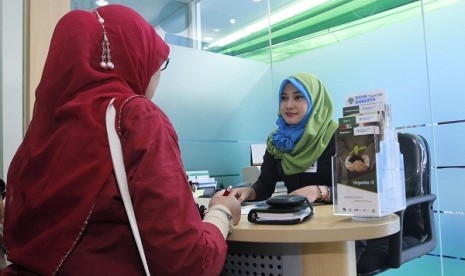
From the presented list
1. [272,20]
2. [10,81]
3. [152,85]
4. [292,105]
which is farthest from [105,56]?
[272,20]

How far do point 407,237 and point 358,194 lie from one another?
0.93m

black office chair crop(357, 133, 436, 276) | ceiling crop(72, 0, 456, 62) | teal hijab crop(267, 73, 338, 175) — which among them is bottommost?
black office chair crop(357, 133, 436, 276)

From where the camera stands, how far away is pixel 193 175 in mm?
3176

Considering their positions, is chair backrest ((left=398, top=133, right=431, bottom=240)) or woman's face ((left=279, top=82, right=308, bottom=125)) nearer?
chair backrest ((left=398, top=133, right=431, bottom=240))

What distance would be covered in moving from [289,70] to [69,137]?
125 inches

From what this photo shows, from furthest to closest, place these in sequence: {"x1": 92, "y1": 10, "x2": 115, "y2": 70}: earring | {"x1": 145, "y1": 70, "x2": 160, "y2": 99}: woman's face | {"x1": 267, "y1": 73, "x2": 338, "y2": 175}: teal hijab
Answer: {"x1": 267, "y1": 73, "x2": 338, "y2": 175}: teal hijab, {"x1": 145, "y1": 70, "x2": 160, "y2": 99}: woman's face, {"x1": 92, "y1": 10, "x2": 115, "y2": 70}: earring

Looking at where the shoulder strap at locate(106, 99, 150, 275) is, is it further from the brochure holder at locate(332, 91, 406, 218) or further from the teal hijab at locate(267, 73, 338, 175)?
the teal hijab at locate(267, 73, 338, 175)

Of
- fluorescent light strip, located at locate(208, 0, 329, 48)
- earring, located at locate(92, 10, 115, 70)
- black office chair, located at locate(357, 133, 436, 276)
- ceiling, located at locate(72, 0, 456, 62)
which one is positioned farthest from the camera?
fluorescent light strip, located at locate(208, 0, 329, 48)

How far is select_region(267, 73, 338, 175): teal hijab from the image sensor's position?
6.01ft

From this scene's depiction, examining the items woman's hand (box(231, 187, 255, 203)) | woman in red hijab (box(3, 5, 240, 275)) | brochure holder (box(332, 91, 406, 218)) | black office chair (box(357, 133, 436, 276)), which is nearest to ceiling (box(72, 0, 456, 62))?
black office chair (box(357, 133, 436, 276))

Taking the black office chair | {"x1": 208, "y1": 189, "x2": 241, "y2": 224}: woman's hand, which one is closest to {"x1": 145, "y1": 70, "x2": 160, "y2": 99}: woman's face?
{"x1": 208, "y1": 189, "x2": 241, "y2": 224}: woman's hand

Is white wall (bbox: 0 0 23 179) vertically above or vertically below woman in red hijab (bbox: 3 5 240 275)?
above

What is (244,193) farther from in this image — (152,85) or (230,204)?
(152,85)

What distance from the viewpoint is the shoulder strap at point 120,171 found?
2.33ft
